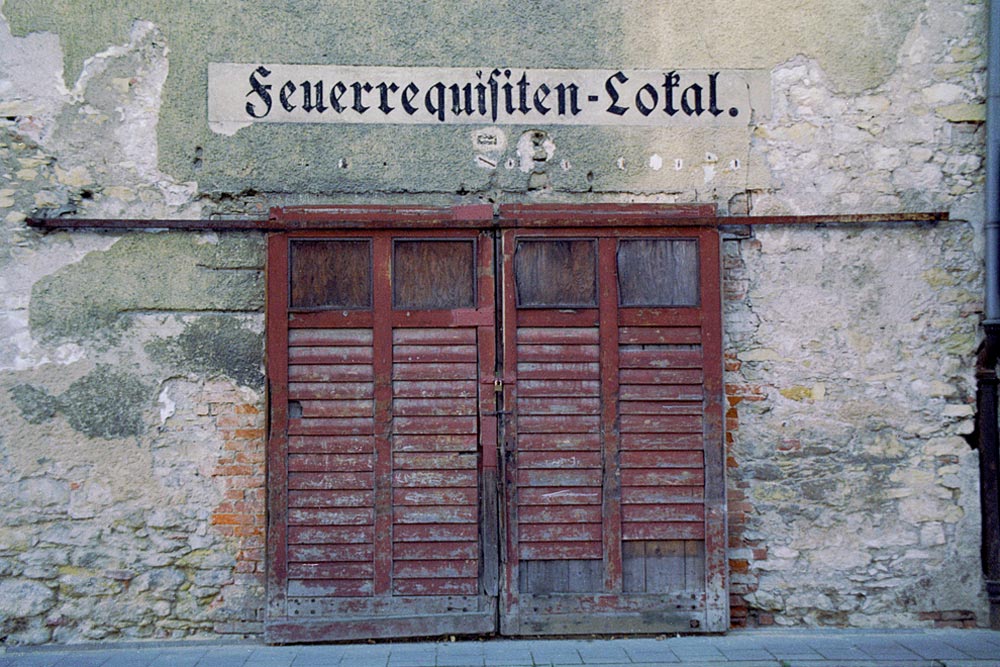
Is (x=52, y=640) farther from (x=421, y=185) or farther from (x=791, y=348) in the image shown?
(x=791, y=348)

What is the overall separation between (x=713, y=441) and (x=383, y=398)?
196cm

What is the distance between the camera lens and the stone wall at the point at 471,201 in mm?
4734

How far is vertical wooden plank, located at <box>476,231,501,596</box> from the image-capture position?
15.7 feet

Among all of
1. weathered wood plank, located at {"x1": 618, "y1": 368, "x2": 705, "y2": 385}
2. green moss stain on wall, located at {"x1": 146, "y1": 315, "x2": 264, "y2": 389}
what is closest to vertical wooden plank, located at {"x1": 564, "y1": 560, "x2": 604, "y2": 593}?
weathered wood plank, located at {"x1": 618, "y1": 368, "x2": 705, "y2": 385}

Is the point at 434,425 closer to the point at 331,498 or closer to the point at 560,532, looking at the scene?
the point at 331,498

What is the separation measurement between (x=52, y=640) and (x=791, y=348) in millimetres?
4662

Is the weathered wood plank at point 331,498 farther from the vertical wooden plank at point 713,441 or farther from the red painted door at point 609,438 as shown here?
the vertical wooden plank at point 713,441

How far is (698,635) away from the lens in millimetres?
4781

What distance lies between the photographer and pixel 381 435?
15.7 ft

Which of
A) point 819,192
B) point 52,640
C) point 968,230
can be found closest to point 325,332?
point 52,640

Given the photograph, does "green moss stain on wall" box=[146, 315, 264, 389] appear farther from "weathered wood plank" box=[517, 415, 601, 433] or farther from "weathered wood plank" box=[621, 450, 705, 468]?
"weathered wood plank" box=[621, 450, 705, 468]

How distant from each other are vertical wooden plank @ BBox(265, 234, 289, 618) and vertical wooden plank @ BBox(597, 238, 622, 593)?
1.85 m

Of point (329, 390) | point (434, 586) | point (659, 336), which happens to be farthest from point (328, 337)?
point (659, 336)

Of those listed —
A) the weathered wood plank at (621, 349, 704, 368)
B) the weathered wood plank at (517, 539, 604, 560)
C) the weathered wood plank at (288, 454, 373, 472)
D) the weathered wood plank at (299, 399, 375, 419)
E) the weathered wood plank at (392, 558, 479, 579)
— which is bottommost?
the weathered wood plank at (392, 558, 479, 579)
